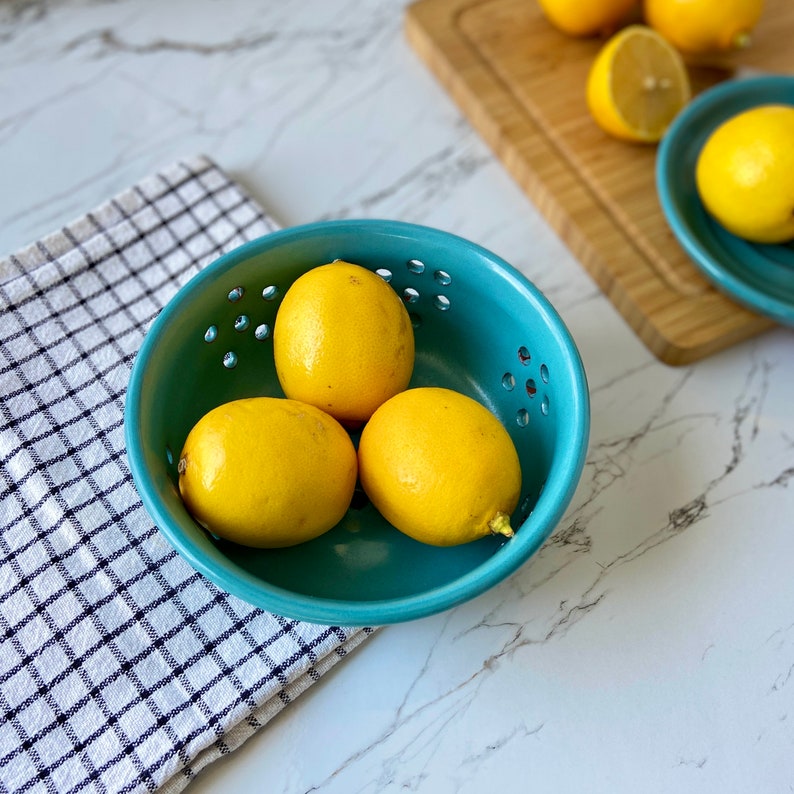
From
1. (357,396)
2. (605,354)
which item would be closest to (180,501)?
(357,396)

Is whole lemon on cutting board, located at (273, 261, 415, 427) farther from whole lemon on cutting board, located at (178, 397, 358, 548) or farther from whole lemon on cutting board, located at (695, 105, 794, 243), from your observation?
whole lemon on cutting board, located at (695, 105, 794, 243)

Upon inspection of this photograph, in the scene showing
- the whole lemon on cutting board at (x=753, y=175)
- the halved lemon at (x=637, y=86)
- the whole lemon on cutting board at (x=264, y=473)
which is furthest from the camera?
the halved lemon at (x=637, y=86)

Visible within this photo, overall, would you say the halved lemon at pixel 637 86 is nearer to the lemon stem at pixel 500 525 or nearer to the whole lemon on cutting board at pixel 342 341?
the whole lemon on cutting board at pixel 342 341

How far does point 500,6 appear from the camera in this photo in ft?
3.01

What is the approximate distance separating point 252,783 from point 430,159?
0.61 meters

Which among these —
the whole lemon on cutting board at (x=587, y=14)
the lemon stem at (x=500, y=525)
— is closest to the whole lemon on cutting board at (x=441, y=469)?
the lemon stem at (x=500, y=525)

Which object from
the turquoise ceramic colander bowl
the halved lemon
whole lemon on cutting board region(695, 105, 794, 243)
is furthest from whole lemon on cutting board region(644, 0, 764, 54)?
the turquoise ceramic colander bowl

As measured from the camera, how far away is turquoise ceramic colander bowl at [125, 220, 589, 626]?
513 millimetres

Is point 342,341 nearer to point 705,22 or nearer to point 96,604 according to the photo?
point 96,604

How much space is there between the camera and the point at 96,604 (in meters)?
0.56

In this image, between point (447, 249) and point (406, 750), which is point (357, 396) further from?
point (406, 750)

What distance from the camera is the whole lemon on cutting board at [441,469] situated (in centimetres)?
51

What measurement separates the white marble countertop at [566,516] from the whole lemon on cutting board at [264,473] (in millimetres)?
138

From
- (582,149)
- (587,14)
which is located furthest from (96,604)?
(587,14)
